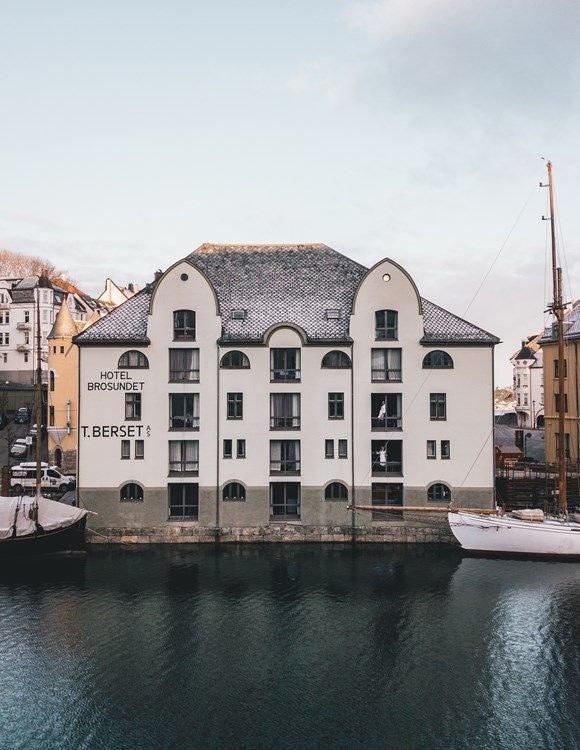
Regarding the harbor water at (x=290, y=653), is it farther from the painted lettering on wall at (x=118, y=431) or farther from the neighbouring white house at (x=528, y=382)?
the neighbouring white house at (x=528, y=382)

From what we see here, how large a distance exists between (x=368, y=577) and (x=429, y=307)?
2386 centimetres

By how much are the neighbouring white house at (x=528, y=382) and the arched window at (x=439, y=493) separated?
77.6 meters

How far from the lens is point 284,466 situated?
1866 inches

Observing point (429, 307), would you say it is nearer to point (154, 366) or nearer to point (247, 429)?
point (247, 429)

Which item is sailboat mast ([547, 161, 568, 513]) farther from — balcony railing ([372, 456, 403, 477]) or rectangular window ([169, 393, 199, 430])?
rectangular window ([169, 393, 199, 430])

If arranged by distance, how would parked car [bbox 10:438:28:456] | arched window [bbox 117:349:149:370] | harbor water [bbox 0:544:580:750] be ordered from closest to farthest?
1. harbor water [bbox 0:544:580:750]
2. arched window [bbox 117:349:149:370]
3. parked car [bbox 10:438:28:456]

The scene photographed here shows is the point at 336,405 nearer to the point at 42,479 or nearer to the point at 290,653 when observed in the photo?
the point at 290,653

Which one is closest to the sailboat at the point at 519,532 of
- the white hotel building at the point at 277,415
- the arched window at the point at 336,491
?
the white hotel building at the point at 277,415

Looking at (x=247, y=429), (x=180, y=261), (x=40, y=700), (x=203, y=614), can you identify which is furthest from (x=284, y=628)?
(x=180, y=261)

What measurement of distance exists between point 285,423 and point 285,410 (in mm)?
1090

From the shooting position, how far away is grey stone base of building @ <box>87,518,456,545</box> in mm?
46594

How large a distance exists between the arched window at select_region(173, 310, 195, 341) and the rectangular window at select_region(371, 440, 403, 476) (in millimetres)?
17795

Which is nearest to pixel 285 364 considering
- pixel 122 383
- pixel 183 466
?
pixel 183 466

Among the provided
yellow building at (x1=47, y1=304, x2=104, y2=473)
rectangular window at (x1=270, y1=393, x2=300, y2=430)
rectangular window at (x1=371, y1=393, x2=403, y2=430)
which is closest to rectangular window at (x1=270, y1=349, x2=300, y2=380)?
rectangular window at (x1=270, y1=393, x2=300, y2=430)
